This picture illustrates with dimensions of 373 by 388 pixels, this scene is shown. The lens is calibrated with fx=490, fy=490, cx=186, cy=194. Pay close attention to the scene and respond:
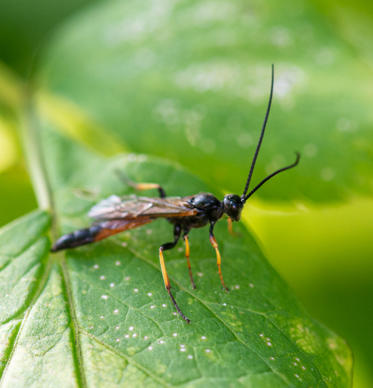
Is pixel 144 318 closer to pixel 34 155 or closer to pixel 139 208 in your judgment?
pixel 139 208

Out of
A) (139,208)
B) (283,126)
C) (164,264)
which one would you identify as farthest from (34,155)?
(283,126)

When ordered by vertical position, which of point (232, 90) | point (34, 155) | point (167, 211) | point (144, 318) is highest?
point (232, 90)

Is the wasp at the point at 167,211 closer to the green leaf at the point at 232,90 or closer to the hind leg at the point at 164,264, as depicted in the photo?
the hind leg at the point at 164,264

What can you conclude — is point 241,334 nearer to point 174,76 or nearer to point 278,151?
point 278,151

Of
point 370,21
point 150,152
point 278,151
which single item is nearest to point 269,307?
point 278,151

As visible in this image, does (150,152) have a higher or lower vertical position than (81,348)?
higher

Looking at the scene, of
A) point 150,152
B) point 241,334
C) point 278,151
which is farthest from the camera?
point 150,152

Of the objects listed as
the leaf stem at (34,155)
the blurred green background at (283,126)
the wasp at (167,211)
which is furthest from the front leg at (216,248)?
the leaf stem at (34,155)
